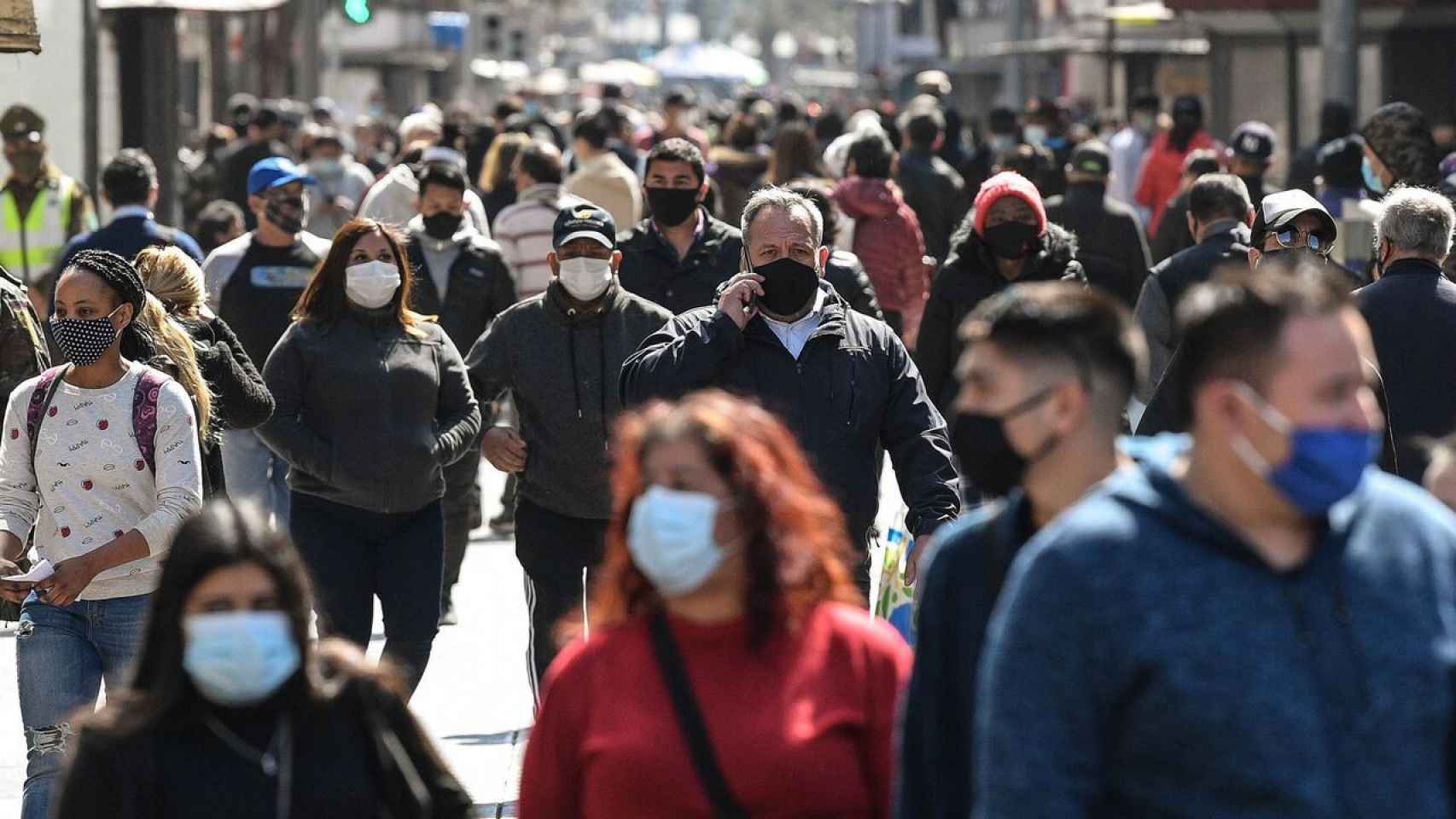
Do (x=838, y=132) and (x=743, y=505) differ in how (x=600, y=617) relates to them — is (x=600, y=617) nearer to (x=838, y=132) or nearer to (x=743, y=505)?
(x=743, y=505)

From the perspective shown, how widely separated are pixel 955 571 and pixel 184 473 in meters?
2.96

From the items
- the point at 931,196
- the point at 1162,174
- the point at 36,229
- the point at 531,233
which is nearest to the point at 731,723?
the point at 531,233

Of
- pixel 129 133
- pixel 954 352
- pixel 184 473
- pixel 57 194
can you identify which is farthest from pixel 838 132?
pixel 184 473

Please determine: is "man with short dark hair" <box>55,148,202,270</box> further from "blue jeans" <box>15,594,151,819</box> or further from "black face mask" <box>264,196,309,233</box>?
"blue jeans" <box>15,594,151,819</box>

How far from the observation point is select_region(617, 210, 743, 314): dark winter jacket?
9203mm

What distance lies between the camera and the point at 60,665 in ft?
20.3

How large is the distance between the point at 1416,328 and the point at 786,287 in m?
1.76

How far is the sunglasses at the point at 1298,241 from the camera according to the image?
7.84 metres

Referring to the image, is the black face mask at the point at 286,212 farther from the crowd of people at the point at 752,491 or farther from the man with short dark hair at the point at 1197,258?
the man with short dark hair at the point at 1197,258

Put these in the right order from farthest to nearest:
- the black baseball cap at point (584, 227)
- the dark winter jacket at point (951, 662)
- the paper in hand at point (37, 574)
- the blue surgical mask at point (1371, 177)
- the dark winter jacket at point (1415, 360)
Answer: the blue surgical mask at point (1371, 177), the black baseball cap at point (584, 227), the dark winter jacket at point (1415, 360), the paper in hand at point (37, 574), the dark winter jacket at point (951, 662)

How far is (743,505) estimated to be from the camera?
12.4ft

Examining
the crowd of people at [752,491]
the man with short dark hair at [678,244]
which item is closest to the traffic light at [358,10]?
the crowd of people at [752,491]

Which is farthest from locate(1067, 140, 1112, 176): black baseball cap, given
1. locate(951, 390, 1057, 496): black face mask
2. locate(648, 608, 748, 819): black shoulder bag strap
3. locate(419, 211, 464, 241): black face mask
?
locate(648, 608, 748, 819): black shoulder bag strap

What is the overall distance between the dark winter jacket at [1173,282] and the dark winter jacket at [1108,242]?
200 cm
